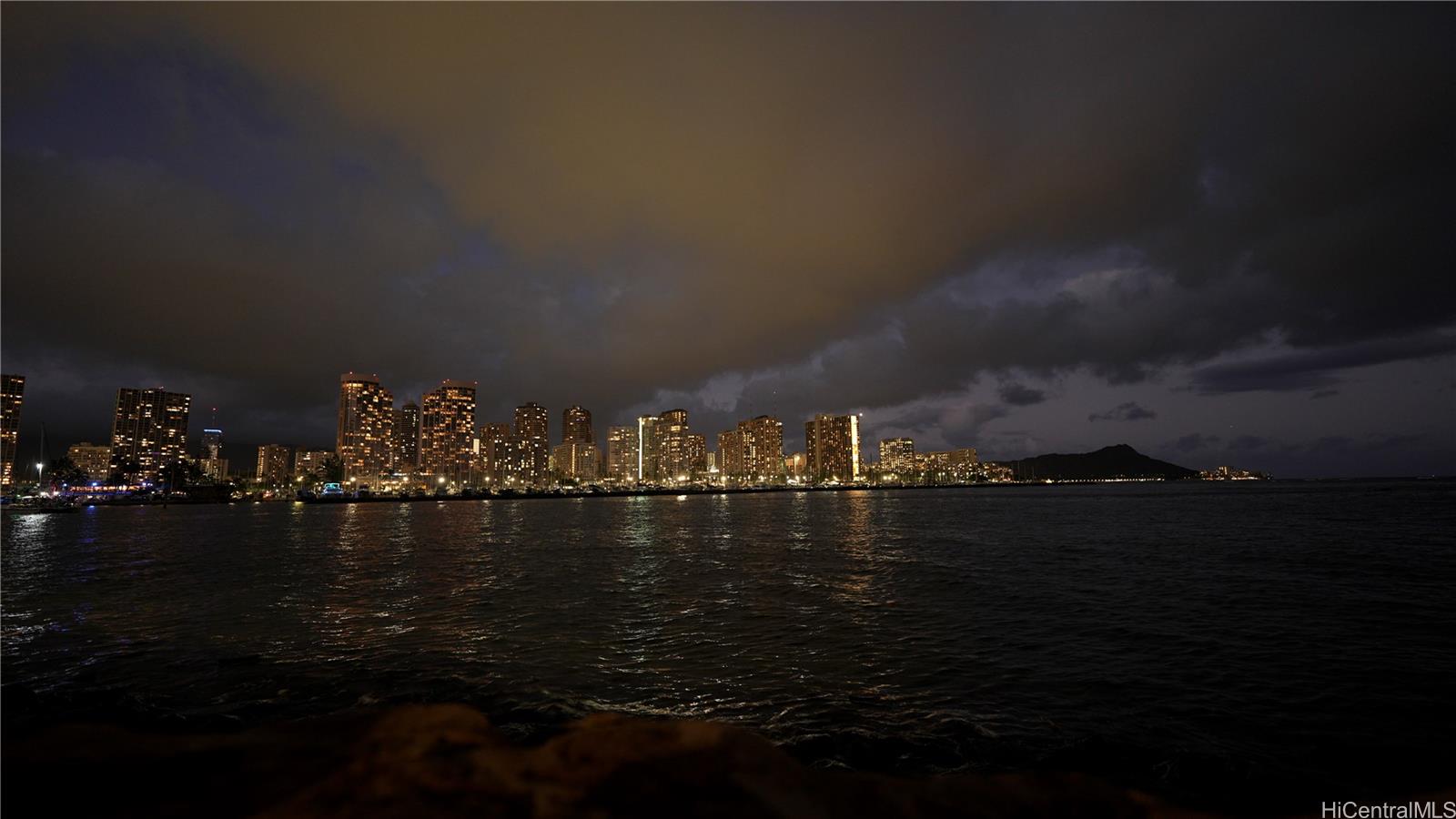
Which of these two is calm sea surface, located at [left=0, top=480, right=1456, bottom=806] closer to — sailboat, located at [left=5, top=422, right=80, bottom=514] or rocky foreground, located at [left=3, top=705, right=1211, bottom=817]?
rocky foreground, located at [left=3, top=705, right=1211, bottom=817]

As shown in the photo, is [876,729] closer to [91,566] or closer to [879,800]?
[879,800]

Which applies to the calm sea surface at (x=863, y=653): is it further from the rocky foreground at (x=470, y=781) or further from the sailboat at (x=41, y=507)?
the sailboat at (x=41, y=507)

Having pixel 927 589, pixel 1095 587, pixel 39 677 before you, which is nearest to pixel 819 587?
pixel 927 589

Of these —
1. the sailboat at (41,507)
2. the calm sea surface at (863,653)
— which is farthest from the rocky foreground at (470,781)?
the sailboat at (41,507)

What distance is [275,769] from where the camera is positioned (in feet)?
17.4

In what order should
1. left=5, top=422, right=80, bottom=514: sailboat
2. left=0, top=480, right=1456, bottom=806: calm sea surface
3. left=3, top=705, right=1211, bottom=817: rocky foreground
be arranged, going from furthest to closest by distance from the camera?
left=5, top=422, right=80, bottom=514: sailboat < left=0, top=480, right=1456, bottom=806: calm sea surface < left=3, top=705, right=1211, bottom=817: rocky foreground

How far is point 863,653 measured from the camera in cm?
1557

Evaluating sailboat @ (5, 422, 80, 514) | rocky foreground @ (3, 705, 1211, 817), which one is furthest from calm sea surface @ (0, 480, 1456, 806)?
sailboat @ (5, 422, 80, 514)

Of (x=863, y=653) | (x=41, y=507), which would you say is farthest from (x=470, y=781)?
(x=41, y=507)

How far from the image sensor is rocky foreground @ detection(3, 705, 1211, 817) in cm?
479

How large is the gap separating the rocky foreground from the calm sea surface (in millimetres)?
1908

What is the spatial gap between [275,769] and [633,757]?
309 cm

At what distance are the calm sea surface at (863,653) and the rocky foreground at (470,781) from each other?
1908 mm

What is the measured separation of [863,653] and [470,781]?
12.2 meters
